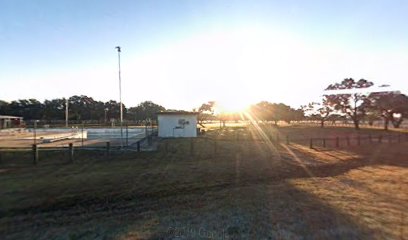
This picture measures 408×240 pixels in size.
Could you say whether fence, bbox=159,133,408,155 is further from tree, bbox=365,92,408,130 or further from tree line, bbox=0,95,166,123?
tree line, bbox=0,95,166,123

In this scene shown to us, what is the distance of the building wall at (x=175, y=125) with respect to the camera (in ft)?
125

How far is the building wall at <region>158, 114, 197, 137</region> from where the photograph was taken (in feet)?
125

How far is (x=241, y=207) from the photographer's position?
9516mm

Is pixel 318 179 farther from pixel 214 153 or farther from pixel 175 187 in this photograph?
pixel 214 153

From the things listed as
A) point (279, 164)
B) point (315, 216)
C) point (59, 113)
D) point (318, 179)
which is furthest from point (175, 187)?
point (59, 113)

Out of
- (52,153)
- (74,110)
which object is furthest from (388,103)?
(74,110)

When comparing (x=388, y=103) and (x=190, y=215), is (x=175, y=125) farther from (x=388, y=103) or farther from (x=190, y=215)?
(x=388, y=103)

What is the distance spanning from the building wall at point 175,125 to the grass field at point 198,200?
20058mm

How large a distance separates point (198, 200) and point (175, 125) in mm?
28078

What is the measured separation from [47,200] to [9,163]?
28.1 ft

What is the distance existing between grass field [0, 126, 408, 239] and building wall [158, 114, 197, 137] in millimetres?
20058

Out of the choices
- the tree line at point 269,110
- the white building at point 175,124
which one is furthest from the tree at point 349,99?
the white building at point 175,124
